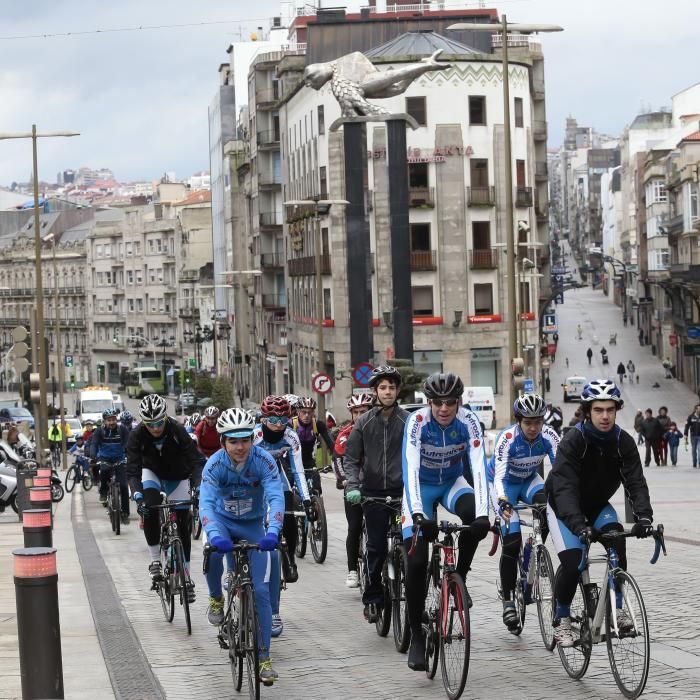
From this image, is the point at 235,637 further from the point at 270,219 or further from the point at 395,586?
the point at 270,219

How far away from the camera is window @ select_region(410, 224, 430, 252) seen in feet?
234

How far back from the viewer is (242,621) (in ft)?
31.7

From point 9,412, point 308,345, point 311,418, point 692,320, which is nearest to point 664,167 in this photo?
point 692,320

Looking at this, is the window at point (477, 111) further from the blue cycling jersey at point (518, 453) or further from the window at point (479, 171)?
the blue cycling jersey at point (518, 453)

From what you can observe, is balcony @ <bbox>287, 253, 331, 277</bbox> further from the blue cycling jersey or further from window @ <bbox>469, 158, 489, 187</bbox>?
the blue cycling jersey

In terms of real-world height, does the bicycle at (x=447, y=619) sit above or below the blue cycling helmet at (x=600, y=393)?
below

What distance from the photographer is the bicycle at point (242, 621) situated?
9555 mm

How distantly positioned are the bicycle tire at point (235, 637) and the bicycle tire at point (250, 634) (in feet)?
0.23

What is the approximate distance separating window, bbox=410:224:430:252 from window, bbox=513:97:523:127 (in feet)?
21.2

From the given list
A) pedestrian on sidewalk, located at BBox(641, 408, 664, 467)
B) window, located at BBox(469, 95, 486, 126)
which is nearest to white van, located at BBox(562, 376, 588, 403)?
window, located at BBox(469, 95, 486, 126)

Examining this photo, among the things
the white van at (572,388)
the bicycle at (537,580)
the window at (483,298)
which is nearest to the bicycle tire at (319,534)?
the bicycle at (537,580)

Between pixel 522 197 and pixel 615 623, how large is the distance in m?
65.2

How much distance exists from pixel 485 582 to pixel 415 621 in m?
5.13

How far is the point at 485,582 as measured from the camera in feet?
50.2
